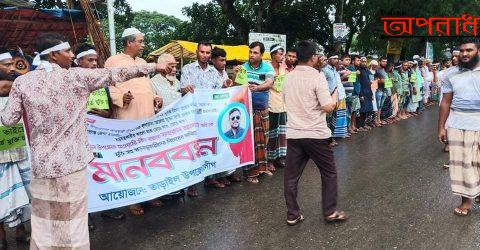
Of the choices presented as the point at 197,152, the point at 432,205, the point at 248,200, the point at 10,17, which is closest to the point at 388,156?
the point at 432,205

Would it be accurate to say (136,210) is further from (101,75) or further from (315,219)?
(101,75)

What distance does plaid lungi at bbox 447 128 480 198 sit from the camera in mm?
4602

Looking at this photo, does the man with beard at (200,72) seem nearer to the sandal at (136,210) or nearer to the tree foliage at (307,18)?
the sandal at (136,210)

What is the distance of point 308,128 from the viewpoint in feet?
14.0

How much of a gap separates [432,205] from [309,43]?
2.27 meters

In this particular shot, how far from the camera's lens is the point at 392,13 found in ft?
65.5

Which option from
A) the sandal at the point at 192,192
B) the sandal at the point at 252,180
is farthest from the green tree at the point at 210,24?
the sandal at the point at 192,192

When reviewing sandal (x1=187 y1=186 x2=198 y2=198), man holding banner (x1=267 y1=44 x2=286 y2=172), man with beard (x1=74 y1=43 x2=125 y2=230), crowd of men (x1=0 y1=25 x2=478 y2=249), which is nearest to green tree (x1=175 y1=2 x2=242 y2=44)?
crowd of men (x1=0 y1=25 x2=478 y2=249)

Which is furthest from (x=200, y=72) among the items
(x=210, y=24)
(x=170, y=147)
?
(x=210, y=24)

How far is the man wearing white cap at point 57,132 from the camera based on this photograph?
2.92m

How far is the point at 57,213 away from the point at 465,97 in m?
3.89

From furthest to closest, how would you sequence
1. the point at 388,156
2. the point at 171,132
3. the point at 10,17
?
the point at 10,17 → the point at 388,156 → the point at 171,132

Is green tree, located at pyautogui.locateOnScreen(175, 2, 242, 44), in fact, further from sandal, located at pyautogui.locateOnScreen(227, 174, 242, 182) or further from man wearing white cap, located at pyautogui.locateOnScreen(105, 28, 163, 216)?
man wearing white cap, located at pyautogui.locateOnScreen(105, 28, 163, 216)

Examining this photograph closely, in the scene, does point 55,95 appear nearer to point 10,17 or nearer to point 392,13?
point 10,17
